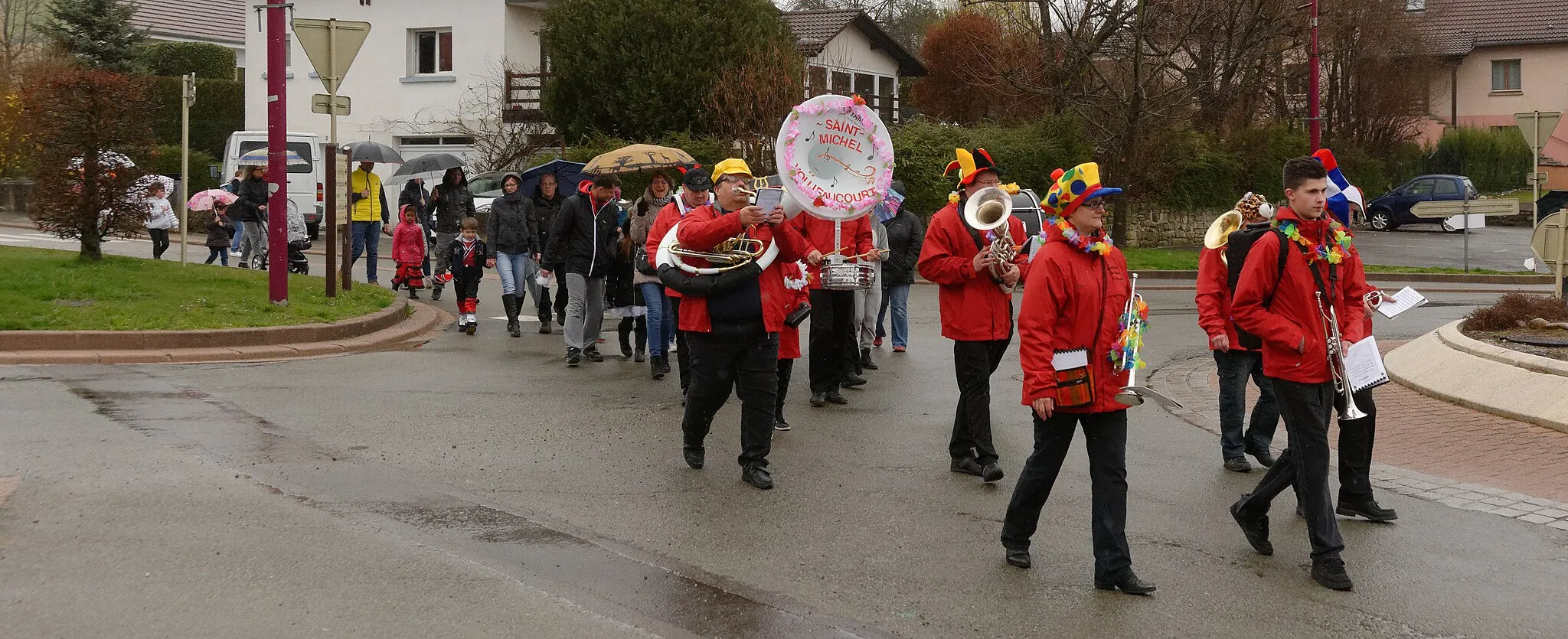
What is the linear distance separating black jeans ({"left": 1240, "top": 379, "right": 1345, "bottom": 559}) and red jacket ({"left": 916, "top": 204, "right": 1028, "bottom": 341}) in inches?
79.1

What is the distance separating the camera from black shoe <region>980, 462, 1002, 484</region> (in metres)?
7.90

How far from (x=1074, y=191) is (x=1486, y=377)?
21.0ft

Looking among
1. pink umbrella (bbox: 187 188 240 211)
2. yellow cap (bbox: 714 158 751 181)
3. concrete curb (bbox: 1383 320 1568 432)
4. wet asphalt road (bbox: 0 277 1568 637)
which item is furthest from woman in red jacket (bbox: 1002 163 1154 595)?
pink umbrella (bbox: 187 188 240 211)

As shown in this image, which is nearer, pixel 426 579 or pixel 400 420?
pixel 426 579

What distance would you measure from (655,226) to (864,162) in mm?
1535

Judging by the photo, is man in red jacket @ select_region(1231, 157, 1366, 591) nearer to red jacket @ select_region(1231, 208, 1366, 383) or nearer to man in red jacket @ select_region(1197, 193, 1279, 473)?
red jacket @ select_region(1231, 208, 1366, 383)

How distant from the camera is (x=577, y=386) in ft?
36.7

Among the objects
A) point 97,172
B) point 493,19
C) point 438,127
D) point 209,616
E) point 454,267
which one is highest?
point 493,19

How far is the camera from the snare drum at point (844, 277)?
27.3 feet

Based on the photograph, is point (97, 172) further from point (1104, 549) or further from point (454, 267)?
point (1104, 549)

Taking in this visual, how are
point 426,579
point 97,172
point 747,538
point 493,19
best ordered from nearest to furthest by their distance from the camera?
1. point 426,579
2. point 747,538
3. point 97,172
4. point 493,19

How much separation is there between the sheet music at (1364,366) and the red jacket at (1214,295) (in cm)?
89

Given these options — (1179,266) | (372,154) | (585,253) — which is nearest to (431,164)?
(372,154)

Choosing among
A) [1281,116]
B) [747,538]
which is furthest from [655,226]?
[1281,116]
